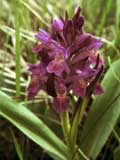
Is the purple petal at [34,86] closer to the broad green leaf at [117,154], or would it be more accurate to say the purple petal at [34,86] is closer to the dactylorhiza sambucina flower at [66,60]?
the dactylorhiza sambucina flower at [66,60]

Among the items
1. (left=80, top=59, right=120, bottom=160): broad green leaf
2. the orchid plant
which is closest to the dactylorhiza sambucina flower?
the orchid plant

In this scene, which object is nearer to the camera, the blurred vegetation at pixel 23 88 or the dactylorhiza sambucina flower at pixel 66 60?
the dactylorhiza sambucina flower at pixel 66 60

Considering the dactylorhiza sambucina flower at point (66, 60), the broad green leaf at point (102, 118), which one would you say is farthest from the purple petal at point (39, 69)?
the broad green leaf at point (102, 118)

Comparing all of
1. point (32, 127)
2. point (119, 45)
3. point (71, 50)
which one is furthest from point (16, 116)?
point (119, 45)

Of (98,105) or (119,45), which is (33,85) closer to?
(98,105)

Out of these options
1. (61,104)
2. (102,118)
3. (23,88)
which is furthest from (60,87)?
(23,88)

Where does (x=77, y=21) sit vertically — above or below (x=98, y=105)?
above
